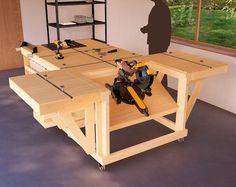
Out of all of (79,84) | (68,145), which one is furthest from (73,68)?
(68,145)

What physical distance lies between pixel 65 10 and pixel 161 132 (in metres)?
3.51

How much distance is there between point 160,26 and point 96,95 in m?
2.32

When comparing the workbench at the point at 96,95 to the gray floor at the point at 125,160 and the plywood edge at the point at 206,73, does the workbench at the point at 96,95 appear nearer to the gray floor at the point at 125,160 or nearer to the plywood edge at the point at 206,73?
the plywood edge at the point at 206,73

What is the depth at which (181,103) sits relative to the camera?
2.95 m

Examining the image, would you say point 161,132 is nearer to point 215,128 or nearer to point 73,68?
point 215,128

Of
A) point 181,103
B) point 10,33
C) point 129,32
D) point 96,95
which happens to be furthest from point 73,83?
point 10,33

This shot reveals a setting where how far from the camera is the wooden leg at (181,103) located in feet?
9.29

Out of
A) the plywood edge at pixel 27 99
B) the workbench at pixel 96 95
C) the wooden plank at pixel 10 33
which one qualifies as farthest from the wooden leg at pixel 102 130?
the wooden plank at pixel 10 33

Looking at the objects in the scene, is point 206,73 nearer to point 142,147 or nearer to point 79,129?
point 142,147

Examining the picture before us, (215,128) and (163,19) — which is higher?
(163,19)

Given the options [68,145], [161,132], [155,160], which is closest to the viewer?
[155,160]

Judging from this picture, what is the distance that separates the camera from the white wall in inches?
150

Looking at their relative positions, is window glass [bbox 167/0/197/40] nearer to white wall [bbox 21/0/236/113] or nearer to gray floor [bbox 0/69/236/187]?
white wall [bbox 21/0/236/113]

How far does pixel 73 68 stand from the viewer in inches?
112
